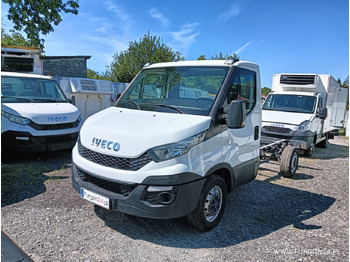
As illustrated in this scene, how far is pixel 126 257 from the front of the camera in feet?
9.57

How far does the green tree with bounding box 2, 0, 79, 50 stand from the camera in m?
10.9

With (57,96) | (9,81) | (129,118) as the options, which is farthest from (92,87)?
(129,118)

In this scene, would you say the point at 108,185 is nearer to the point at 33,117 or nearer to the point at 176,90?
the point at 176,90

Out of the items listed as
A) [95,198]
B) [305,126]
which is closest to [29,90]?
[95,198]

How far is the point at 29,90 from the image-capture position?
22.3ft

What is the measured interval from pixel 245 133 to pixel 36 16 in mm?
11551

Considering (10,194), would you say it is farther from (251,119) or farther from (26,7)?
(26,7)

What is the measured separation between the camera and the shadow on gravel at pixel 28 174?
4.45 meters

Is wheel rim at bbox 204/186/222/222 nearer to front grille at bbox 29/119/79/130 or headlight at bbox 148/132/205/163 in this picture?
headlight at bbox 148/132/205/163

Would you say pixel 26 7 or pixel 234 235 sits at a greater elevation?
pixel 26 7

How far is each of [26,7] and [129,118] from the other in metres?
10.8

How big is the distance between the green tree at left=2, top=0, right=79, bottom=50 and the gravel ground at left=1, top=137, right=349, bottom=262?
8895mm

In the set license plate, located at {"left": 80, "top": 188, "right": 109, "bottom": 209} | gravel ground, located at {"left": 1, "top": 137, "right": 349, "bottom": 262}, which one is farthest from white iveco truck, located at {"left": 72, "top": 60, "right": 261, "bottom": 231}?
gravel ground, located at {"left": 1, "top": 137, "right": 349, "bottom": 262}

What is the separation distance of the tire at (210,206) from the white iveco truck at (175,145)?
0.5 inches
